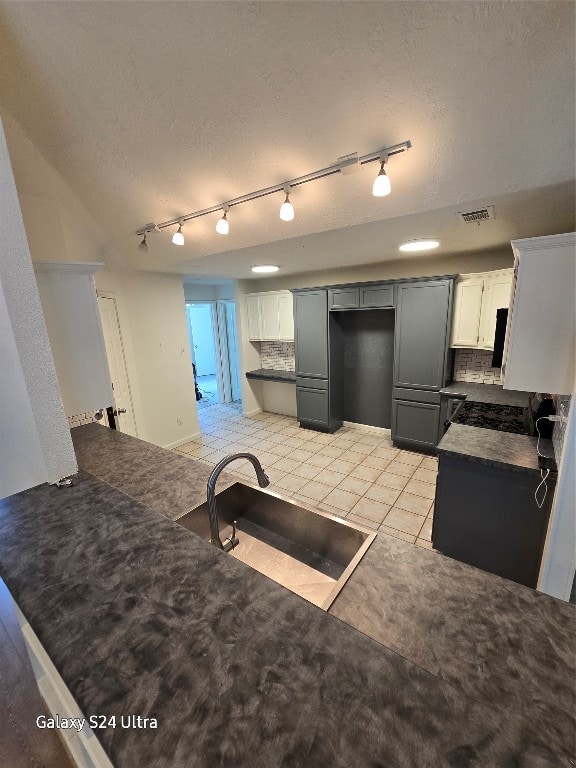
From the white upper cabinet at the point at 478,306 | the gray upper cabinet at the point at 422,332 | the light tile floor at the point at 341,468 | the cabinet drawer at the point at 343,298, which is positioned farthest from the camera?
the cabinet drawer at the point at 343,298

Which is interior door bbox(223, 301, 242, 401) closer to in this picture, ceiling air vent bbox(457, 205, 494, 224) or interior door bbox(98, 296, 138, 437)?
interior door bbox(98, 296, 138, 437)

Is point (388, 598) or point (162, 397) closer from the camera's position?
point (388, 598)

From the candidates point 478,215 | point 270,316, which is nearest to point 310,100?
point 478,215

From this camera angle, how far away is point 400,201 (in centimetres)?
188

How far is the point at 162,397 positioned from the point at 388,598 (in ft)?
12.7

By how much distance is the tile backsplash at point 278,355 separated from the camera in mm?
5328

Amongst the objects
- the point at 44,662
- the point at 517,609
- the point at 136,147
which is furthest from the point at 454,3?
the point at 44,662

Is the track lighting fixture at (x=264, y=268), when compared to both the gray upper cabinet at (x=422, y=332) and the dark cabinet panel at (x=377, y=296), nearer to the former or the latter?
the dark cabinet panel at (x=377, y=296)

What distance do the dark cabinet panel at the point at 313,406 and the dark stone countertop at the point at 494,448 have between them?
2.38m

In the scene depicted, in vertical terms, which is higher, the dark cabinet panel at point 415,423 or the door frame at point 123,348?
the door frame at point 123,348

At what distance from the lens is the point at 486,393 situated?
331 cm

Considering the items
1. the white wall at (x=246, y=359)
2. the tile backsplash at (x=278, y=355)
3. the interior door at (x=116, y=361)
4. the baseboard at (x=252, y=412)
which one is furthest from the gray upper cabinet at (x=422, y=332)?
the interior door at (x=116, y=361)

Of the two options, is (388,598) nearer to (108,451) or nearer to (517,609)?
(517,609)

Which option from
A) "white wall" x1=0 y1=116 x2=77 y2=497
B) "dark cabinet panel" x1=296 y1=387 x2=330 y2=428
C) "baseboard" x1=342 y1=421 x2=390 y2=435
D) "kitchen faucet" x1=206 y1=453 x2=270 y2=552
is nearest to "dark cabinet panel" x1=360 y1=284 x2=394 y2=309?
"dark cabinet panel" x1=296 y1=387 x2=330 y2=428
